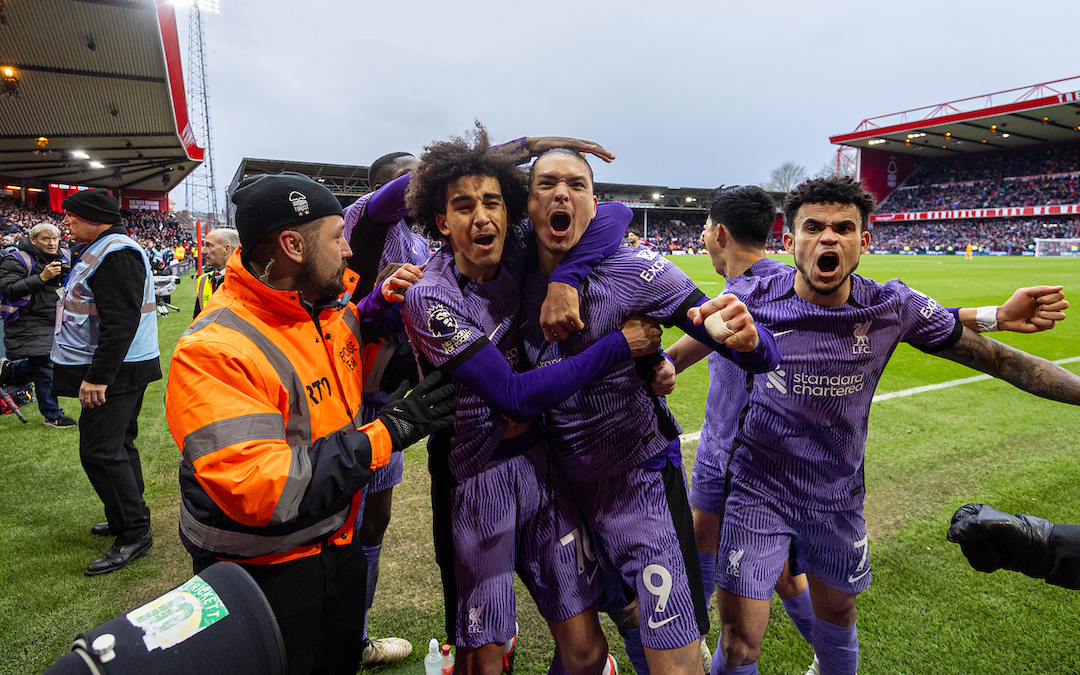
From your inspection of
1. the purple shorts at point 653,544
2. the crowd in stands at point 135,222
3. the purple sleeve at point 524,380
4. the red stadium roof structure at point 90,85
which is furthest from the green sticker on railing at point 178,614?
the crowd in stands at point 135,222

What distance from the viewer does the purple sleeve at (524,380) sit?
6.56 feet

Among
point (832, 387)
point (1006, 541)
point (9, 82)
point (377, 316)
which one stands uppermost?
point (9, 82)

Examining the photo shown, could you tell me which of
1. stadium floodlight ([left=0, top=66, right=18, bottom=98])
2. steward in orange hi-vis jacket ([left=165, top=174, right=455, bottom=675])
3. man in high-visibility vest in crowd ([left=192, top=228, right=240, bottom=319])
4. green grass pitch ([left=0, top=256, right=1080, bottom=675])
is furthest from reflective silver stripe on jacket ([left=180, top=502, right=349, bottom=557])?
stadium floodlight ([left=0, top=66, right=18, bottom=98])

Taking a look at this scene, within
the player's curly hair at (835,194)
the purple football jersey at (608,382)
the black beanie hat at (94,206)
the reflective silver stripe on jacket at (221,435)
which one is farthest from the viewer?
the black beanie hat at (94,206)

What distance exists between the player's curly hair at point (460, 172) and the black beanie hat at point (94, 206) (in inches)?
117

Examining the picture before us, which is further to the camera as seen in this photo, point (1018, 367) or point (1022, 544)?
point (1018, 367)

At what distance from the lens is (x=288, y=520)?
1707 millimetres

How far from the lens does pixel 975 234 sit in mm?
52781

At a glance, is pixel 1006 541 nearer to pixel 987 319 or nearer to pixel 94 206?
pixel 987 319

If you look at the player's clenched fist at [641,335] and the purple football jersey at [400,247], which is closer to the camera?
the player's clenched fist at [641,335]

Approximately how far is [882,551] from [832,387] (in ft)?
7.34

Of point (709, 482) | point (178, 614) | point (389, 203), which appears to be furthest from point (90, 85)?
point (178, 614)

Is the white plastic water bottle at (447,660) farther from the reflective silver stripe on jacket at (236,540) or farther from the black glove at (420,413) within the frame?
the black glove at (420,413)

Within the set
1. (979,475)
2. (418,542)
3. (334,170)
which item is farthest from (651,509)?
(334,170)
